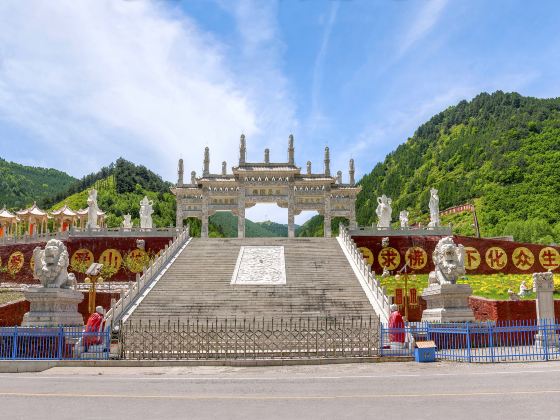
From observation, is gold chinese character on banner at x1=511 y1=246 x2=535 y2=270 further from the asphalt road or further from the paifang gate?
the asphalt road

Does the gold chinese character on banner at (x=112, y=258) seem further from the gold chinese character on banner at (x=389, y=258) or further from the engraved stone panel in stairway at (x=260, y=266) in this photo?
the gold chinese character on banner at (x=389, y=258)

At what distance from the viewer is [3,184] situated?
83.8 meters

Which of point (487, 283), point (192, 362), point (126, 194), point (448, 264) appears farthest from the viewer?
point (126, 194)

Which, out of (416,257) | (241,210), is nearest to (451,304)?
(416,257)

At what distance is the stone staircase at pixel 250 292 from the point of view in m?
18.8

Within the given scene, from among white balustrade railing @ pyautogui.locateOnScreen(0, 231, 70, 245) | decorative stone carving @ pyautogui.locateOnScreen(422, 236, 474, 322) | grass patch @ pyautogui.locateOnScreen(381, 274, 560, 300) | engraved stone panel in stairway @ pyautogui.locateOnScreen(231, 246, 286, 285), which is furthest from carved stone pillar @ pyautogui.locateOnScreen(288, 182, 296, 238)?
decorative stone carving @ pyautogui.locateOnScreen(422, 236, 474, 322)

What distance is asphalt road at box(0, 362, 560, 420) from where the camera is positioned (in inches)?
262

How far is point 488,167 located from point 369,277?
193 feet

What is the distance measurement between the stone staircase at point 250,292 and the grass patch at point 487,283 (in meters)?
2.47

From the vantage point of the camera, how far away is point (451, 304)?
1593cm

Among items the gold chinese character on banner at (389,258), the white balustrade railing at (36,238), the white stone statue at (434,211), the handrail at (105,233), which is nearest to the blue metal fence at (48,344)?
the handrail at (105,233)

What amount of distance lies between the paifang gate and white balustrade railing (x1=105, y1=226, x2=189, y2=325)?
6.99 metres

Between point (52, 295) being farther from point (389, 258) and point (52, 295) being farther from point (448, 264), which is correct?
point (389, 258)

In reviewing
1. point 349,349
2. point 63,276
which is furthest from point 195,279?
point 349,349
